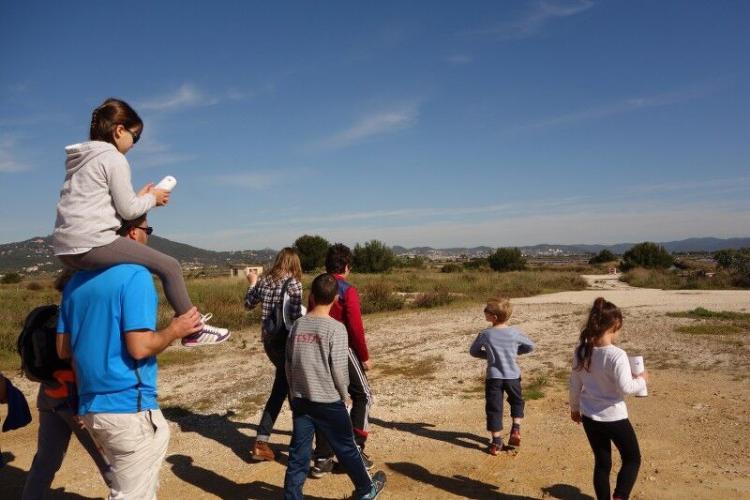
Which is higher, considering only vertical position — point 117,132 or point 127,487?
point 117,132

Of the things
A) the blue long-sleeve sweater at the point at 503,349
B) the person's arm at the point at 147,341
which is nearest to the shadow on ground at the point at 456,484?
the blue long-sleeve sweater at the point at 503,349

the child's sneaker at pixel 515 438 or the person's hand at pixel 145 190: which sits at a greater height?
the person's hand at pixel 145 190

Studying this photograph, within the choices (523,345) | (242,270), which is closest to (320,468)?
(523,345)

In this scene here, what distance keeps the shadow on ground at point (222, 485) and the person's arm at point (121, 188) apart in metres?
2.85

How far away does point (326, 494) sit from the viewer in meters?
4.28

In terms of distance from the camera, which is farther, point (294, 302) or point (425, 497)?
point (294, 302)

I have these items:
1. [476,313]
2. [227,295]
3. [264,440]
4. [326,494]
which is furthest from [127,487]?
[227,295]

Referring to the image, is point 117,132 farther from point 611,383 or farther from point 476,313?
point 476,313

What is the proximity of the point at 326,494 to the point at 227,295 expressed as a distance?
16383 millimetres

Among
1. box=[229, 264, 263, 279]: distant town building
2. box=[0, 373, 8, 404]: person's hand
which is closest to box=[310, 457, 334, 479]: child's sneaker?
box=[229, 264, 263, 279]: distant town building

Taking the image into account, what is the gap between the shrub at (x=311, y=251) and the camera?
49.3 m

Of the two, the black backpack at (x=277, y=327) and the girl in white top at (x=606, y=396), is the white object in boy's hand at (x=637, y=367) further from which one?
the black backpack at (x=277, y=327)

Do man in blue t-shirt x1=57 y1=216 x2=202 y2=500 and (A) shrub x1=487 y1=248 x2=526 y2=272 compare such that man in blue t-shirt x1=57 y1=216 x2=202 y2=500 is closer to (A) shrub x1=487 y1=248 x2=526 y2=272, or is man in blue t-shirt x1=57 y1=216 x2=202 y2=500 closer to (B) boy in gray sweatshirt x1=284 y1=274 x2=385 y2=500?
(B) boy in gray sweatshirt x1=284 y1=274 x2=385 y2=500

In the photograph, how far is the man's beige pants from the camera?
2.29m
